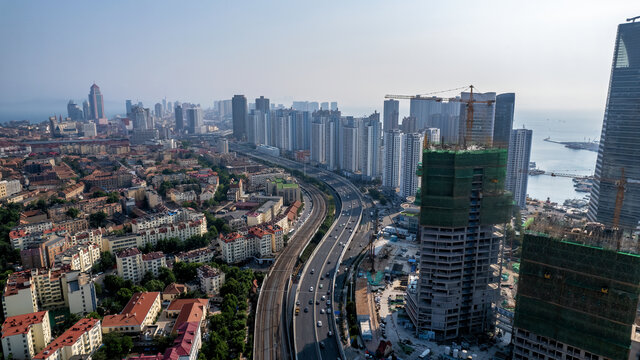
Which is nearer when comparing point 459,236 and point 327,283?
point 459,236

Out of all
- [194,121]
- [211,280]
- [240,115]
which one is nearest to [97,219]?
[211,280]

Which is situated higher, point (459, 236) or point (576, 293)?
point (459, 236)

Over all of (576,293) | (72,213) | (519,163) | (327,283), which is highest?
(519,163)

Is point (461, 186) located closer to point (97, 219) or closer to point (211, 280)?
point (211, 280)

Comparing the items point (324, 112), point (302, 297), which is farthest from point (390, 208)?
point (324, 112)

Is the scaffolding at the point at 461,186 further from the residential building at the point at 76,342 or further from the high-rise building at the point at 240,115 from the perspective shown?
the high-rise building at the point at 240,115

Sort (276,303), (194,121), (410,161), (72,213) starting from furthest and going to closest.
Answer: (194,121)
(410,161)
(72,213)
(276,303)
